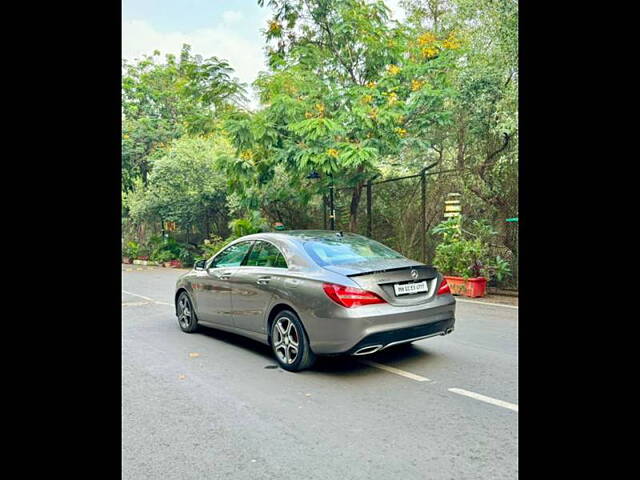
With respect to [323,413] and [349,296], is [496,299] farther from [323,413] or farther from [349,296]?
[323,413]

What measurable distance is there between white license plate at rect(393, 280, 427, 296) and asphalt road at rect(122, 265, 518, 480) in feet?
2.56

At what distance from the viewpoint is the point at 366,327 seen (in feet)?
15.0

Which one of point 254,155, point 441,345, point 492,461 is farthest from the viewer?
point 254,155

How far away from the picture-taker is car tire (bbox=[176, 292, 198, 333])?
697 centimetres

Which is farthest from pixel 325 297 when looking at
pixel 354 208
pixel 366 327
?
pixel 354 208

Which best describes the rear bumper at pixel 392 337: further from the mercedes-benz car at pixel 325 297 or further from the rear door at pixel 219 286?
the rear door at pixel 219 286

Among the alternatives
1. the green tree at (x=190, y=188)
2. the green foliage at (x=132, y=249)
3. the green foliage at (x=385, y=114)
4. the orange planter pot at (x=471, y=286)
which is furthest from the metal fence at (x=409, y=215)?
the green foliage at (x=132, y=249)

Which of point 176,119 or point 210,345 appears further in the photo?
point 176,119

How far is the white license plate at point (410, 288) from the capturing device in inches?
192

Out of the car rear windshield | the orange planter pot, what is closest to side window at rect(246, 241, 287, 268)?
the car rear windshield
